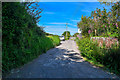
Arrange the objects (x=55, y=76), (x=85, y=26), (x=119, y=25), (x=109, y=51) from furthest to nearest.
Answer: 1. (x=85, y=26)
2. (x=119, y=25)
3. (x=109, y=51)
4. (x=55, y=76)

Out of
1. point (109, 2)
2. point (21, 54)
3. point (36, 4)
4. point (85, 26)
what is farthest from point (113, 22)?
point (21, 54)

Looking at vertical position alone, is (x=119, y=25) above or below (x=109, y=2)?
below

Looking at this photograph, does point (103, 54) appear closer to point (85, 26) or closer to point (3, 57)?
point (3, 57)

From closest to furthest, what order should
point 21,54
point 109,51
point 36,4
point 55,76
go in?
point 55,76, point 21,54, point 109,51, point 36,4

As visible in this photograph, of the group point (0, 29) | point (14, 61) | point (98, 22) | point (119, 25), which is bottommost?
point (14, 61)

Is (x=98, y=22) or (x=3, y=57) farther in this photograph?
(x=98, y=22)

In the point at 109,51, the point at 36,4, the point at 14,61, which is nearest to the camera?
the point at 14,61

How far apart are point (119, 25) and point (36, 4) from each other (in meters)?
7.26

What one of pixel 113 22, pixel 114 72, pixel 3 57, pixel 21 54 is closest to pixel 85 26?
pixel 113 22

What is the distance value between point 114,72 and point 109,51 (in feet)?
3.68

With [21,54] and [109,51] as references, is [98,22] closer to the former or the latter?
[109,51]

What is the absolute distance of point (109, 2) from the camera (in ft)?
21.5

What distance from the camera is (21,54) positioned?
3.88 metres

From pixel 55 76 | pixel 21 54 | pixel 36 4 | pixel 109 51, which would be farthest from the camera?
pixel 36 4
